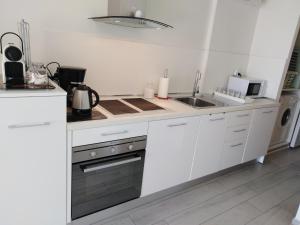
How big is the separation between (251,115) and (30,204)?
2418 millimetres

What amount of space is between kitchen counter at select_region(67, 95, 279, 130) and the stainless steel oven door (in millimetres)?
281

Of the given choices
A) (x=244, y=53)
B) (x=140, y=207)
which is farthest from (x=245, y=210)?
(x=244, y=53)

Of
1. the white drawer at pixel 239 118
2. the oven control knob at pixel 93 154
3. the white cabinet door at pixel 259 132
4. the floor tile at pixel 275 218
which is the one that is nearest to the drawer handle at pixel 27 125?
the oven control knob at pixel 93 154

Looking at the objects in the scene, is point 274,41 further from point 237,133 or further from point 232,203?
point 232,203

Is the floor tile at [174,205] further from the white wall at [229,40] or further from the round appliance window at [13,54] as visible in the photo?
the round appliance window at [13,54]

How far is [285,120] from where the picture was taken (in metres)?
3.79

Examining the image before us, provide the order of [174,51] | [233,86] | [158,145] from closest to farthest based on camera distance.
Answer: [158,145], [174,51], [233,86]

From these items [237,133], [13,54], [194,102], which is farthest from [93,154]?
[237,133]

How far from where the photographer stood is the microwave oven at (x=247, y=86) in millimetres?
3057

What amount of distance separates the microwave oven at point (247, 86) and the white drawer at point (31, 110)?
2363 millimetres

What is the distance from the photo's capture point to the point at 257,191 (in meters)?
2.72

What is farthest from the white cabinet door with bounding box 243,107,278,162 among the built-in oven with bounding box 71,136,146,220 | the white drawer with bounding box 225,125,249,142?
the built-in oven with bounding box 71,136,146,220

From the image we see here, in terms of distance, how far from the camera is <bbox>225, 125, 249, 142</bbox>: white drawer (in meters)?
2.67

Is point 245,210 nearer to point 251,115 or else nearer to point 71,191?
point 251,115
